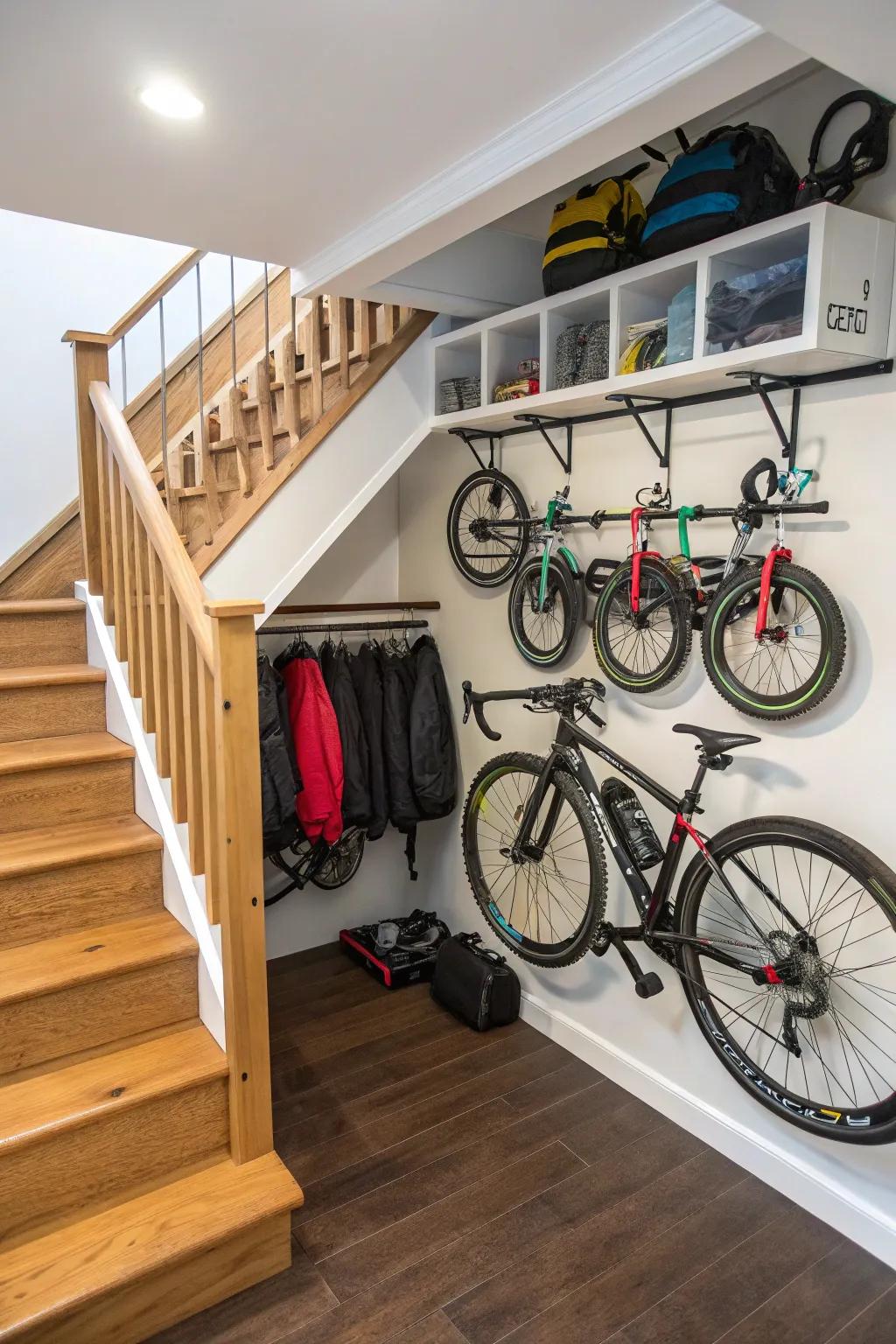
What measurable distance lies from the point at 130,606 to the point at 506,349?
4.88 ft

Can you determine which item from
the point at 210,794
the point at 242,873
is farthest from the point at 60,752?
the point at 242,873

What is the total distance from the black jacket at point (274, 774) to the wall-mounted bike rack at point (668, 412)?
1188 mm

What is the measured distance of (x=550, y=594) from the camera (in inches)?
115

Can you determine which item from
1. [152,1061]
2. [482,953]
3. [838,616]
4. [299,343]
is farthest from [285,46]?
[482,953]

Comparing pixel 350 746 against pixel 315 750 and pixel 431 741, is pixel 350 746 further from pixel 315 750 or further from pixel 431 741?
pixel 431 741

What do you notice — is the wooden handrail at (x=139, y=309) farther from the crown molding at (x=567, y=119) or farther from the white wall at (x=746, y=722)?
the white wall at (x=746, y=722)

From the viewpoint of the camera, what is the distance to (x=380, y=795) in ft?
11.5

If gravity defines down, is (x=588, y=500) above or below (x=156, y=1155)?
above

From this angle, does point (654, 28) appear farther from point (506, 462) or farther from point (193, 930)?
point (193, 930)

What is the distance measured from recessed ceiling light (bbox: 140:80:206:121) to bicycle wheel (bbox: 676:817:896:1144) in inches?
80.0

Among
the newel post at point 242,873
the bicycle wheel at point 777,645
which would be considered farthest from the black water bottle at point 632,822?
the newel post at point 242,873

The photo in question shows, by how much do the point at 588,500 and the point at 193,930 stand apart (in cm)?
179

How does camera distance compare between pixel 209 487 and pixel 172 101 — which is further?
pixel 209 487

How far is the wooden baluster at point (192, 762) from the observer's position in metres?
2.15
